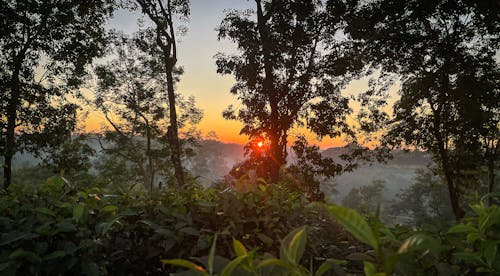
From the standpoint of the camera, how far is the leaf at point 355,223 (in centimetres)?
51

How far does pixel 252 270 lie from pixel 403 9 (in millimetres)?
17641

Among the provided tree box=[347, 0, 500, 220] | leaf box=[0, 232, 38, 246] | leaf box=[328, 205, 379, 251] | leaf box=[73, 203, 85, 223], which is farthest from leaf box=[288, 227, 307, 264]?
tree box=[347, 0, 500, 220]

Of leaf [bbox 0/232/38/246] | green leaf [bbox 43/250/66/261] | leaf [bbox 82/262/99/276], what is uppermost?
leaf [bbox 0/232/38/246]

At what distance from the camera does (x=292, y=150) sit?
2095cm

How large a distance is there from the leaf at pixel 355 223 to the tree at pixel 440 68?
16.5m

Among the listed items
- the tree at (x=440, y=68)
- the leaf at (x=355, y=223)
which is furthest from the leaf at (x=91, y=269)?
the tree at (x=440, y=68)

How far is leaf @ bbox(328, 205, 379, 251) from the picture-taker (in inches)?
20.1

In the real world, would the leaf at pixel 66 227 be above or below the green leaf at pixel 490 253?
below

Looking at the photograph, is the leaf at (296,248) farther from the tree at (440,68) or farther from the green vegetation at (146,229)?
the tree at (440,68)

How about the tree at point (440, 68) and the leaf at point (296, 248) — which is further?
the tree at point (440, 68)

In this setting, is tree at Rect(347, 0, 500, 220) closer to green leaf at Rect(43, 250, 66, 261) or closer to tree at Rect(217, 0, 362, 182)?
tree at Rect(217, 0, 362, 182)

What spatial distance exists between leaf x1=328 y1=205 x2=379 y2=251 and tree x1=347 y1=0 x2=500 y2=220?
648 inches

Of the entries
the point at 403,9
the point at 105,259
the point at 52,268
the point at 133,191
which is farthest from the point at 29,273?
the point at 403,9

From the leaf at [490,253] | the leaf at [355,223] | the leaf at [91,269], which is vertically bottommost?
the leaf at [91,269]
